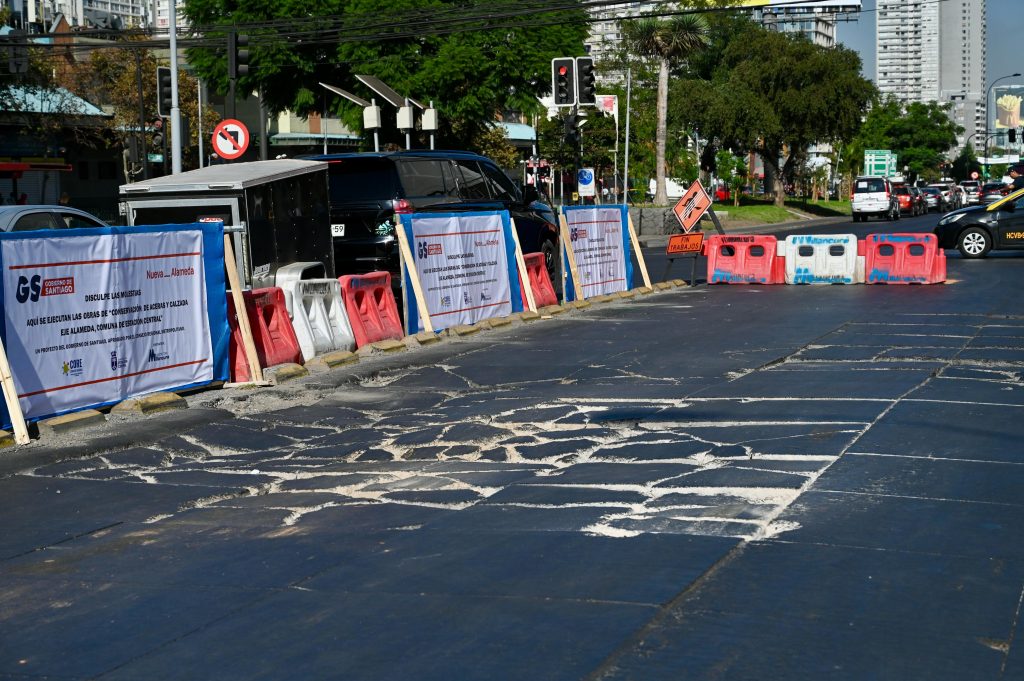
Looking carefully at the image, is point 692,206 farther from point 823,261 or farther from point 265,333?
point 265,333

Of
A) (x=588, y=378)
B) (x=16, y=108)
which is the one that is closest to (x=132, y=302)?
(x=588, y=378)

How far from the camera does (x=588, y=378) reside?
12156mm

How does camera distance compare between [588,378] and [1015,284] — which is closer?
[588,378]

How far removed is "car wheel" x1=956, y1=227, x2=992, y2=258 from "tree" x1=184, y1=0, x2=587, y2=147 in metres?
16.9

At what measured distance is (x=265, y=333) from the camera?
12.8 meters

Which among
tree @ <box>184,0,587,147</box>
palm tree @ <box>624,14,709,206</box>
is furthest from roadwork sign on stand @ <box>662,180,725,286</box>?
palm tree @ <box>624,14,709,206</box>

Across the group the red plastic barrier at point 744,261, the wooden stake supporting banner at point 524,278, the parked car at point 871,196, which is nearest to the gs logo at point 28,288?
the wooden stake supporting banner at point 524,278

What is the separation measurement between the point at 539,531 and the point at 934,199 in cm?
7836

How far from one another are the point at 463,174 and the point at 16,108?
3296cm

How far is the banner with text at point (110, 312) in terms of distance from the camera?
387 inches

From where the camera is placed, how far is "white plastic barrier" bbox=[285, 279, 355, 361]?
13500 mm

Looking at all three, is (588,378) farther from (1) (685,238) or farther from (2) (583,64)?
(2) (583,64)

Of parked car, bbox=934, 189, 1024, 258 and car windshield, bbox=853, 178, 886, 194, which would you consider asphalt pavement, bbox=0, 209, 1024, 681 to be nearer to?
parked car, bbox=934, 189, 1024, 258

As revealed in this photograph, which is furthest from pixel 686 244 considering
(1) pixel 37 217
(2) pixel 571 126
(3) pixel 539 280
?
(1) pixel 37 217
